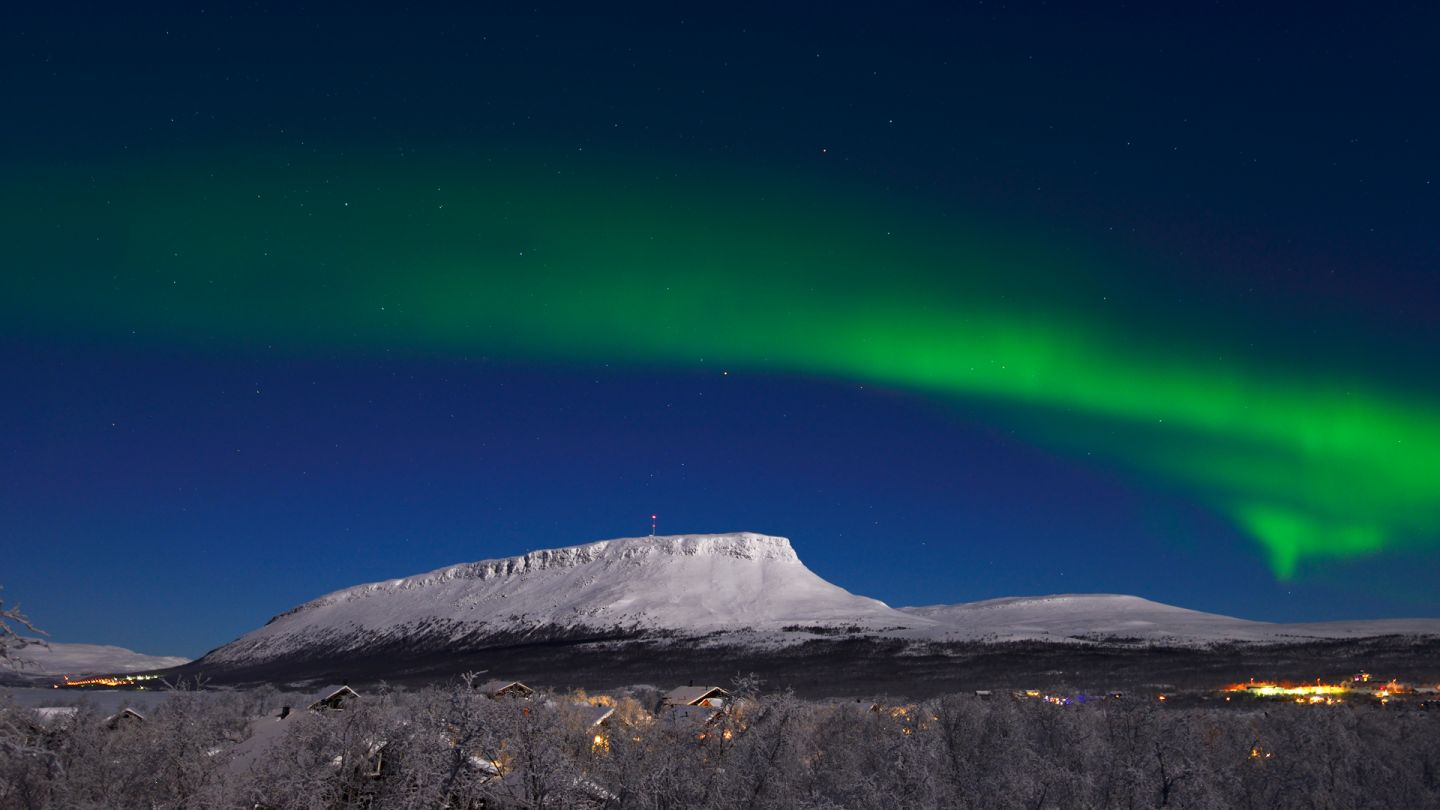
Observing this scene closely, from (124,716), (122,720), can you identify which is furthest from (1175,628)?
(122,720)

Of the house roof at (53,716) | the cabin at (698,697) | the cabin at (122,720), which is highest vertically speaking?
the house roof at (53,716)

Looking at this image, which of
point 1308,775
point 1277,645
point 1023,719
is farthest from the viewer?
point 1277,645

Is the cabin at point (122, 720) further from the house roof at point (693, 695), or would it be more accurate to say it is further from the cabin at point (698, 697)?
the house roof at point (693, 695)

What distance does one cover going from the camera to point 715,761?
39.2m

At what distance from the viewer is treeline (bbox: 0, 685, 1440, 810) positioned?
27344mm

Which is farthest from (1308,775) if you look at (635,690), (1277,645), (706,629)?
(706,629)

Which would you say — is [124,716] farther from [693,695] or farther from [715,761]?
[715,761]

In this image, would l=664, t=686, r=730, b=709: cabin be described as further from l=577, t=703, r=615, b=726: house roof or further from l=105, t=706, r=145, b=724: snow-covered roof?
l=105, t=706, r=145, b=724: snow-covered roof

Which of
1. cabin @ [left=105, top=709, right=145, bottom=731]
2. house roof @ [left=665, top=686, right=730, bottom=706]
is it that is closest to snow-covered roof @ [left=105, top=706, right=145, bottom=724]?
cabin @ [left=105, top=709, right=145, bottom=731]

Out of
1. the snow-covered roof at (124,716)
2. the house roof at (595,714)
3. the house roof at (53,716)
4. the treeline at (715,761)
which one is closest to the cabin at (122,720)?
the snow-covered roof at (124,716)

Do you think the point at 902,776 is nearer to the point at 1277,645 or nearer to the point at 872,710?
the point at 872,710

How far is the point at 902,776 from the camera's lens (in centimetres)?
3481

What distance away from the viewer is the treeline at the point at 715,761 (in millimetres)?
27344

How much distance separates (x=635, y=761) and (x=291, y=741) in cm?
1238
